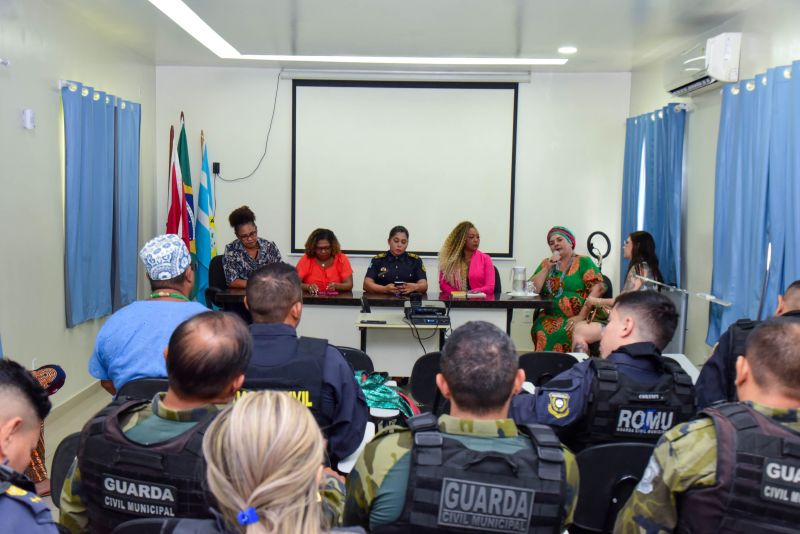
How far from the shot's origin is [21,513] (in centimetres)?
127

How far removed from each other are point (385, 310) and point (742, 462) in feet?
13.0

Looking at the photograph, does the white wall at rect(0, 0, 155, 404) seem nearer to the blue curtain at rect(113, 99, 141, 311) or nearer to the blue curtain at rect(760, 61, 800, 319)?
the blue curtain at rect(113, 99, 141, 311)

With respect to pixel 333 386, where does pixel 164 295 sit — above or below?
above

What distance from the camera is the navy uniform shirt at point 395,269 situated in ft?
19.1

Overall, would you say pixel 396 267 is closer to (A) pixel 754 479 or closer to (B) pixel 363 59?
(B) pixel 363 59

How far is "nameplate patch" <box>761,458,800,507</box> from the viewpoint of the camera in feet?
5.14

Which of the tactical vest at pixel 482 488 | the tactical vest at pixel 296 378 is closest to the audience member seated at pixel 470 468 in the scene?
the tactical vest at pixel 482 488

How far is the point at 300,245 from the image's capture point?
24.1 feet

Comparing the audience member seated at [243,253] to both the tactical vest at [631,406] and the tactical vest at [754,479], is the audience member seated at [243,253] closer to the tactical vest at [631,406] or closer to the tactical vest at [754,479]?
the tactical vest at [631,406]

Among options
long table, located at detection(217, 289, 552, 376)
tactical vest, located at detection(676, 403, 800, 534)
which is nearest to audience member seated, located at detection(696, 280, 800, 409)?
tactical vest, located at detection(676, 403, 800, 534)

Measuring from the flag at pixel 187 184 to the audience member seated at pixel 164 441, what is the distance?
5204mm

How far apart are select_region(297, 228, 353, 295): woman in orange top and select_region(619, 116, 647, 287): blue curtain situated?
260cm

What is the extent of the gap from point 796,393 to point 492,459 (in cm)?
77

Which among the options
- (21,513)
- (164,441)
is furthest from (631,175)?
(21,513)
